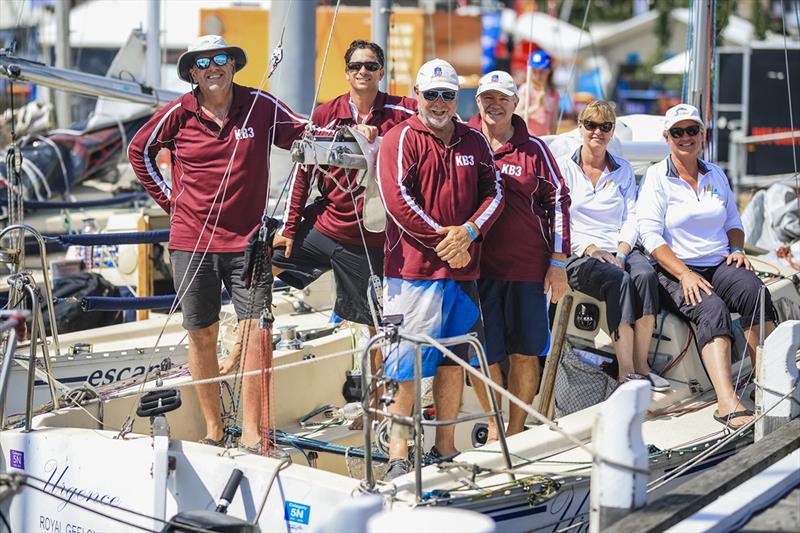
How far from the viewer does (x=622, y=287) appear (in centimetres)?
548

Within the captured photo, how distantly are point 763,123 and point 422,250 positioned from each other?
42.6 feet

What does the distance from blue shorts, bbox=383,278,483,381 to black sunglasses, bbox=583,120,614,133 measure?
1.33 meters

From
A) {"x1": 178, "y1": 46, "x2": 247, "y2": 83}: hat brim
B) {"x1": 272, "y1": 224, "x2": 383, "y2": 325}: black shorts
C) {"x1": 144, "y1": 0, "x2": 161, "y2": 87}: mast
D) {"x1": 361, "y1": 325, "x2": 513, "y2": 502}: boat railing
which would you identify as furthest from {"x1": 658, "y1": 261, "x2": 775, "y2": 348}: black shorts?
{"x1": 144, "y1": 0, "x2": 161, "y2": 87}: mast

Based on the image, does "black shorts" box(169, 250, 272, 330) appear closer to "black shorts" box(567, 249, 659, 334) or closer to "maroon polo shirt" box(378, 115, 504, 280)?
"maroon polo shirt" box(378, 115, 504, 280)

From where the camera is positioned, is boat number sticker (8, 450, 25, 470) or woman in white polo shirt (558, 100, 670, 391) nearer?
boat number sticker (8, 450, 25, 470)

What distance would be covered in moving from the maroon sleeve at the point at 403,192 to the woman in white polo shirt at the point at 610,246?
4.19 feet

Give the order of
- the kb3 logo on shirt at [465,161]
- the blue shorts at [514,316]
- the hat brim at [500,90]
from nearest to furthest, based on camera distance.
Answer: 1. the kb3 logo on shirt at [465,161]
2. the hat brim at [500,90]
3. the blue shorts at [514,316]

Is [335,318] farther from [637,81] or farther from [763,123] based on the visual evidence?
[637,81]

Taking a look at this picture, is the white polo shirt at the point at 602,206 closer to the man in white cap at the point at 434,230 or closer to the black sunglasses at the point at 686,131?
the black sunglasses at the point at 686,131

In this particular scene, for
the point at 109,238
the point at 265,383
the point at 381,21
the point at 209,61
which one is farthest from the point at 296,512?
the point at 381,21

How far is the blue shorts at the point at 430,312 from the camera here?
4.58 metres

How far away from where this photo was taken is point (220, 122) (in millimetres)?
5176

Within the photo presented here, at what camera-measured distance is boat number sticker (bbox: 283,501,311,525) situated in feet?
13.6

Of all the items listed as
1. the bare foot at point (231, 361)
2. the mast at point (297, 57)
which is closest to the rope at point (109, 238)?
the bare foot at point (231, 361)
